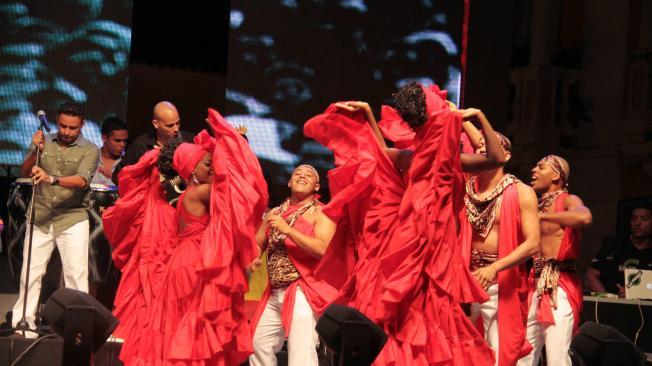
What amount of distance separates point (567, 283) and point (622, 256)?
6.92 feet

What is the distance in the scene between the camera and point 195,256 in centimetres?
563

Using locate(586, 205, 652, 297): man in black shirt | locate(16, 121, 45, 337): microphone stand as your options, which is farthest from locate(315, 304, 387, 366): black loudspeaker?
locate(586, 205, 652, 297): man in black shirt

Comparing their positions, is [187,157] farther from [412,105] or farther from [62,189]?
[62,189]

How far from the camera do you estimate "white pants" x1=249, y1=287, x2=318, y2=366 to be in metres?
5.80

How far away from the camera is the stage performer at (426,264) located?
521 cm

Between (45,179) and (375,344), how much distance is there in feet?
10.4

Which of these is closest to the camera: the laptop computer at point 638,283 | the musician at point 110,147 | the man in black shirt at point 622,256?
the musician at point 110,147

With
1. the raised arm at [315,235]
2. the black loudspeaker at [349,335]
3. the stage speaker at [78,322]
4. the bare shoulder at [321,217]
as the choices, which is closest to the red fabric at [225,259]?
the raised arm at [315,235]

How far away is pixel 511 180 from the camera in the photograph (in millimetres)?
5984

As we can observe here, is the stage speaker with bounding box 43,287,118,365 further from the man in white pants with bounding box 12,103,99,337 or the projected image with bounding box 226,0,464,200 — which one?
the projected image with bounding box 226,0,464,200

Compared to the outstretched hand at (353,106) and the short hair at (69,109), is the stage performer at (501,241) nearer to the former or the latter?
the outstretched hand at (353,106)

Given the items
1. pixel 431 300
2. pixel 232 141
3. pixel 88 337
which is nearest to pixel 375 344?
pixel 431 300

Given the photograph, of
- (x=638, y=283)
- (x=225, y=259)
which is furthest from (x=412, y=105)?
(x=638, y=283)

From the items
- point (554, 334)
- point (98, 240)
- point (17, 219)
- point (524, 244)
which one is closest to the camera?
point (524, 244)
